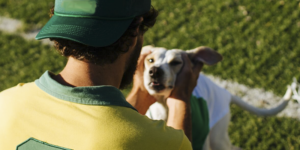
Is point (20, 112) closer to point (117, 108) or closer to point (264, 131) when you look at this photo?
point (117, 108)

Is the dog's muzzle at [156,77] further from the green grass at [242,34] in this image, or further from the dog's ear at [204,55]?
the green grass at [242,34]

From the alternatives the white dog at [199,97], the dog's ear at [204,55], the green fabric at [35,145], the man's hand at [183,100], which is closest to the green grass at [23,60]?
the white dog at [199,97]

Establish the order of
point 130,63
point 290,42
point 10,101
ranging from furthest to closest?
point 290,42 < point 130,63 < point 10,101

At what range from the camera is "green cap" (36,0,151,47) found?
5.23 feet

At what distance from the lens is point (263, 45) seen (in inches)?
199

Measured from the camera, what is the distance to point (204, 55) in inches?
116

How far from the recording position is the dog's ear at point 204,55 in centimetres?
290

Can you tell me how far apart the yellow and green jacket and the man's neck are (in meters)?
0.08

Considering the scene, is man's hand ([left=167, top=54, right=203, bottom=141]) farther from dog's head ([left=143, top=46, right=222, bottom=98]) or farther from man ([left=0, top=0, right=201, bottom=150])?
man ([left=0, top=0, right=201, bottom=150])

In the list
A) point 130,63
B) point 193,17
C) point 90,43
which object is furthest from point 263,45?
point 90,43

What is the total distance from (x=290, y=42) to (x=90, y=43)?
4176 mm

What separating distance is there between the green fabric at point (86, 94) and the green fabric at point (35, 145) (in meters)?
0.22

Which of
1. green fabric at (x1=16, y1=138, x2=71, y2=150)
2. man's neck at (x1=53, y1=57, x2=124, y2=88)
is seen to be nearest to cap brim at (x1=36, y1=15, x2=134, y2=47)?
man's neck at (x1=53, y1=57, x2=124, y2=88)

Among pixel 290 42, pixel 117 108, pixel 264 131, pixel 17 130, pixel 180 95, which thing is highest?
pixel 17 130
